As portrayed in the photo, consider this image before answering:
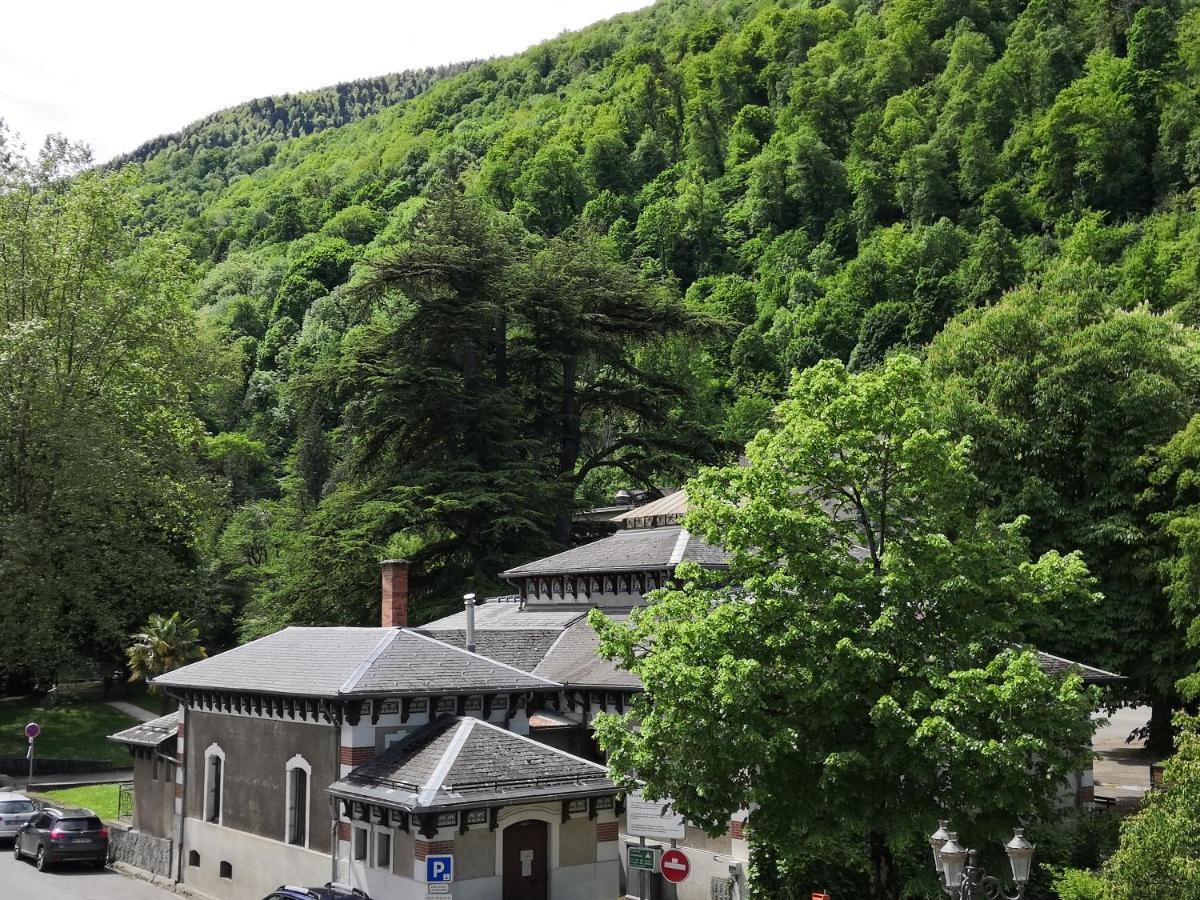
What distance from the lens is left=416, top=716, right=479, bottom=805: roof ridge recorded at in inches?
819

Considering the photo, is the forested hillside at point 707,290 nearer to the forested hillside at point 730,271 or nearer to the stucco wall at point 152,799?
the forested hillside at point 730,271

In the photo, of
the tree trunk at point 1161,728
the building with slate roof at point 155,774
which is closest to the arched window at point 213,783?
the building with slate roof at point 155,774

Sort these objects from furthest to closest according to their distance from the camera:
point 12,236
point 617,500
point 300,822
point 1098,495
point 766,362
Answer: point 766,362
point 617,500
point 12,236
point 1098,495
point 300,822

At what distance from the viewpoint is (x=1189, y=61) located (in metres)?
97.2

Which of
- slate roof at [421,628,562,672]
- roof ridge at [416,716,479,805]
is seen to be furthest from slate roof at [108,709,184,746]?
roof ridge at [416,716,479,805]

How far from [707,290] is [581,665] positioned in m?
88.8

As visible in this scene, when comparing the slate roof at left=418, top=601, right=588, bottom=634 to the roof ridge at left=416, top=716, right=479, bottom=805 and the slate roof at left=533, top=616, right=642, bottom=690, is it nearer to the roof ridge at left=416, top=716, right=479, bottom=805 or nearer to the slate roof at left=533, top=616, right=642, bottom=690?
the slate roof at left=533, top=616, right=642, bottom=690

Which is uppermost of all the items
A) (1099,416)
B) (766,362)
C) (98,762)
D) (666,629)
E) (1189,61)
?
(1189,61)

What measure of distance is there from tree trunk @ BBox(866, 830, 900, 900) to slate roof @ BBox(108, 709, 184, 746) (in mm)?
18244

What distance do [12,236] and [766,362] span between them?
6467cm

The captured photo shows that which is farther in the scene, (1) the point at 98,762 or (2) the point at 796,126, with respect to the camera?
(2) the point at 796,126

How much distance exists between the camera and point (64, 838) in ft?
94.2

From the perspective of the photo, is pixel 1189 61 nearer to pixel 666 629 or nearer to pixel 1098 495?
pixel 1098 495

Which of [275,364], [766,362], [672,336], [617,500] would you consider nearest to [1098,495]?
[672,336]
